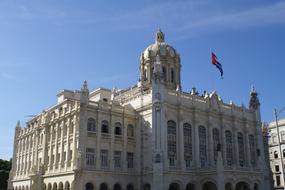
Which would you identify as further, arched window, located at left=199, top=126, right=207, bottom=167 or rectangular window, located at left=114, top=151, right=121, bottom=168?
arched window, located at left=199, top=126, right=207, bottom=167

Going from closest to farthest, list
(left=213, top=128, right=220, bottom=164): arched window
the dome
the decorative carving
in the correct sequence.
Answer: the decorative carving < (left=213, top=128, right=220, bottom=164): arched window < the dome

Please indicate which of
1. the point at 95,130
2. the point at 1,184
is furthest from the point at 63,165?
the point at 1,184

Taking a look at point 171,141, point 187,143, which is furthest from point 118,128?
point 187,143

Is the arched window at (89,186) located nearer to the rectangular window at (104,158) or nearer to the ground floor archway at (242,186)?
the rectangular window at (104,158)

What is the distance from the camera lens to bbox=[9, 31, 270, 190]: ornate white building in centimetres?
5019

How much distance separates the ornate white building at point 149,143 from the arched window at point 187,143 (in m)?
0.12

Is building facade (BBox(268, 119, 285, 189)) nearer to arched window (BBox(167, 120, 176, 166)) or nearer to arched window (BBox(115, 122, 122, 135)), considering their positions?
arched window (BBox(167, 120, 176, 166))

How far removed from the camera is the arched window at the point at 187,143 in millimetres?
55000

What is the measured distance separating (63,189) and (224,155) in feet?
84.8

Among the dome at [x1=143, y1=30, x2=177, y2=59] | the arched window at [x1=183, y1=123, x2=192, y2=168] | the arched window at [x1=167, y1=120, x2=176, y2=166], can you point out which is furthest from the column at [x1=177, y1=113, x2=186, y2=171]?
the dome at [x1=143, y1=30, x2=177, y2=59]

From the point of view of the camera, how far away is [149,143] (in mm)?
52531

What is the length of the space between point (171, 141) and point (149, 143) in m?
3.51

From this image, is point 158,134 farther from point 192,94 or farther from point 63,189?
point 63,189

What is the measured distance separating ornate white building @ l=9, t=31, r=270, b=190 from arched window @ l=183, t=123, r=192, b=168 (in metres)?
0.12
